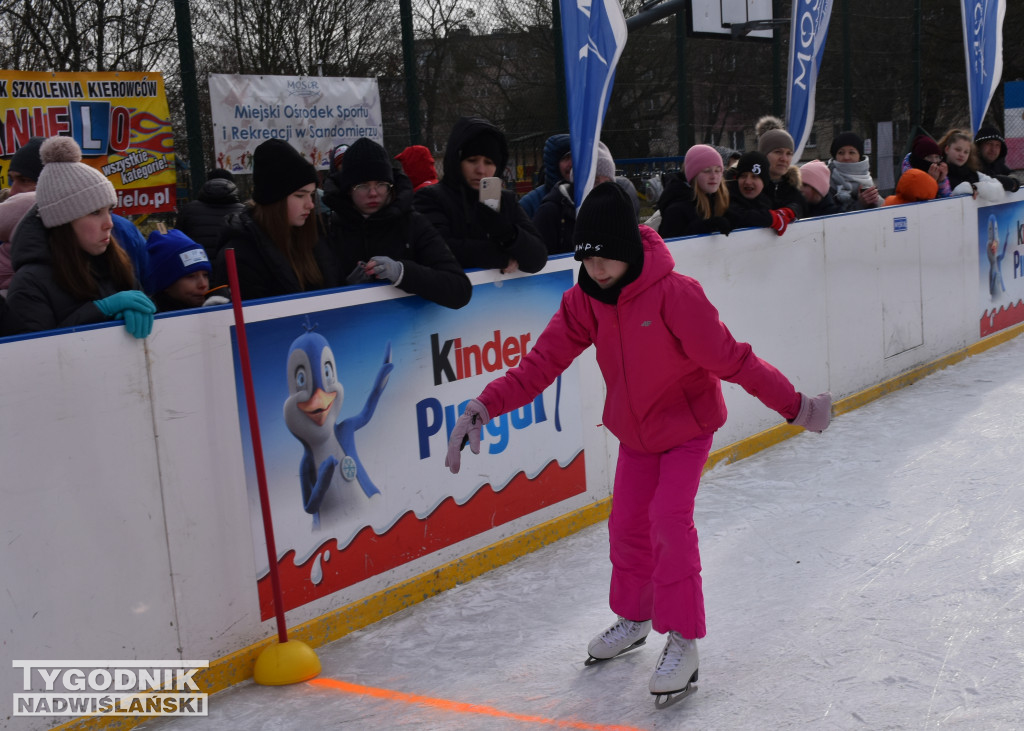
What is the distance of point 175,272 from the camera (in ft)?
11.7

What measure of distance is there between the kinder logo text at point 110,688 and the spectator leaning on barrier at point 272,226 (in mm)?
1250

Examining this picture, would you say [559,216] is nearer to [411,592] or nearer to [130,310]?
[411,592]

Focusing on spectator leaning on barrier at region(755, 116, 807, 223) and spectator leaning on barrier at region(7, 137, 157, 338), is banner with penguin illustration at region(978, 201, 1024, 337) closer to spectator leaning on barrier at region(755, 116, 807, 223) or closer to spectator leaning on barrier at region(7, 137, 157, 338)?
spectator leaning on barrier at region(755, 116, 807, 223)

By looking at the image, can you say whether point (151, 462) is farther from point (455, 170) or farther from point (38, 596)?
point (455, 170)

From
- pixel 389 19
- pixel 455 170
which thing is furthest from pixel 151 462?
pixel 389 19

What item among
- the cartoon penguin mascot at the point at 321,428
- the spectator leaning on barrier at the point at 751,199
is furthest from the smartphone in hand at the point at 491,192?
the spectator leaning on barrier at the point at 751,199

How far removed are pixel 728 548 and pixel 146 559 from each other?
239 centimetres

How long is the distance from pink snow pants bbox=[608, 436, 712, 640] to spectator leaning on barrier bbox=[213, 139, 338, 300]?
53.1 inches

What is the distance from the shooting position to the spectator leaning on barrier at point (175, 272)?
3557 mm

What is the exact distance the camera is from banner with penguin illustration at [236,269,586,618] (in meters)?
3.64

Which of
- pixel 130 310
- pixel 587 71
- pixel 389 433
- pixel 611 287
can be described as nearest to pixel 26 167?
pixel 130 310

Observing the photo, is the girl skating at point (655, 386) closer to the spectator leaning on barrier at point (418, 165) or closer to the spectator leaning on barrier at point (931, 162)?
the spectator leaning on barrier at point (418, 165)

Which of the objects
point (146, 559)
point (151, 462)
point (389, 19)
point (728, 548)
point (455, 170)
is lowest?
point (728, 548)

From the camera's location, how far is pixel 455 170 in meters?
4.45
